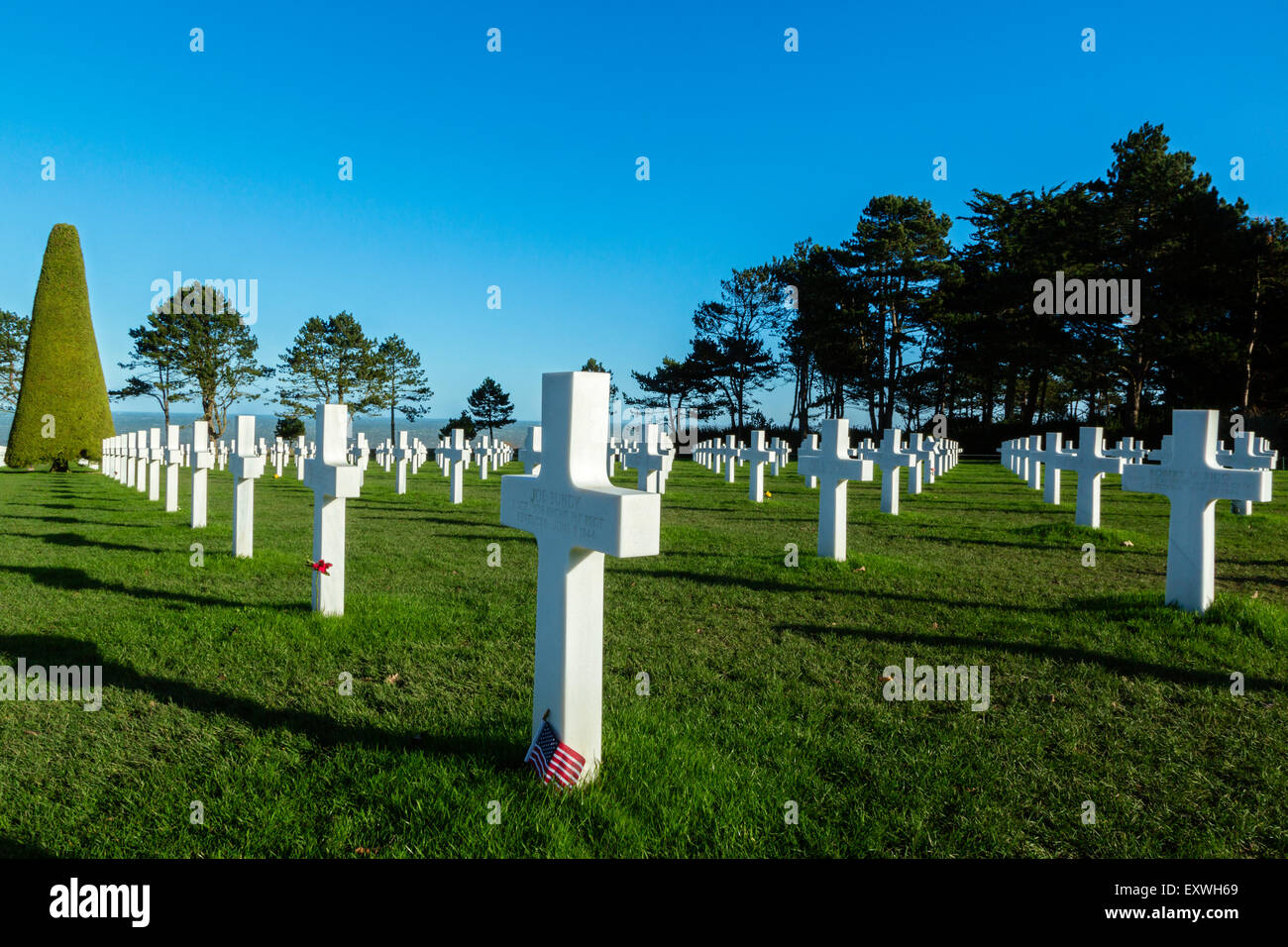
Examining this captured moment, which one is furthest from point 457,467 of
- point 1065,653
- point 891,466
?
point 1065,653

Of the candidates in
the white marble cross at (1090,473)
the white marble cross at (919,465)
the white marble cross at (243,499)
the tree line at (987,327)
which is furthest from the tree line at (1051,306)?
the white marble cross at (243,499)

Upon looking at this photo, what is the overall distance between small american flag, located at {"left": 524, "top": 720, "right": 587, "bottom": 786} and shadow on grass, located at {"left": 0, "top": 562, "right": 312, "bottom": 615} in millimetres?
3383

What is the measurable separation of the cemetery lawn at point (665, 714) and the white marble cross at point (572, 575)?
24cm

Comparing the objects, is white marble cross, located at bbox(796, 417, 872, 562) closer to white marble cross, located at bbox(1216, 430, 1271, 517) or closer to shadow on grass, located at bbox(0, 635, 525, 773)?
shadow on grass, located at bbox(0, 635, 525, 773)

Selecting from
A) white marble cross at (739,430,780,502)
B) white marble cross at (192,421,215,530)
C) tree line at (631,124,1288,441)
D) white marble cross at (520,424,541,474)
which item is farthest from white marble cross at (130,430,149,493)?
tree line at (631,124,1288,441)

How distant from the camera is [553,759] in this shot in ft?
9.45

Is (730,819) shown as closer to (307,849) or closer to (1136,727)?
(307,849)

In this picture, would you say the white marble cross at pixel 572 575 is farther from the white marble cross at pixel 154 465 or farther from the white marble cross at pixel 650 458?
the white marble cross at pixel 154 465

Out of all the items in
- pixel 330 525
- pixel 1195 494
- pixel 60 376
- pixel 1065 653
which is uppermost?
pixel 60 376

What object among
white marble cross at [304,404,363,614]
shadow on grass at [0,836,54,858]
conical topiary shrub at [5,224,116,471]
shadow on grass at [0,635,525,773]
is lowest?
shadow on grass at [0,836,54,858]

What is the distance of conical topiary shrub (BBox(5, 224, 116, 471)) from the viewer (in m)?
23.9

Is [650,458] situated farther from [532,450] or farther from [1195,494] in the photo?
[1195,494]

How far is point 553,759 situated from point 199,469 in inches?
358
